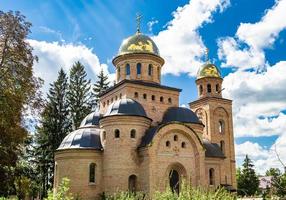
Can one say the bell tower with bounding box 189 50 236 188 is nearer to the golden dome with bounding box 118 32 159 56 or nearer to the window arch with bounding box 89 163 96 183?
the golden dome with bounding box 118 32 159 56

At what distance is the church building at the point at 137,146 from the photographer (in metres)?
21.9

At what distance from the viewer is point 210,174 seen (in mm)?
26688

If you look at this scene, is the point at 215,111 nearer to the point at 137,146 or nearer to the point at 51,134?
the point at 137,146

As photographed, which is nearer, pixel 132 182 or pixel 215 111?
pixel 132 182

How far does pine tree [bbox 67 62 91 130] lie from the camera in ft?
126

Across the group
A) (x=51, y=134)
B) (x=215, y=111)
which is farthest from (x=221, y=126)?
(x=51, y=134)

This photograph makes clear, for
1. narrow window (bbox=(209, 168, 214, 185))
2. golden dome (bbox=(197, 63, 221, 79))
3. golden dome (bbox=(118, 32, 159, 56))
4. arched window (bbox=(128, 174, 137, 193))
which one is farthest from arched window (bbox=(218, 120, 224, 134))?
arched window (bbox=(128, 174, 137, 193))

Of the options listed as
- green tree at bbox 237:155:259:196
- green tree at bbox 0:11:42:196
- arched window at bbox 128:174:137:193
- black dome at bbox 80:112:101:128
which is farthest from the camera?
green tree at bbox 237:155:259:196

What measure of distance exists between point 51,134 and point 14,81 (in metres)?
23.4

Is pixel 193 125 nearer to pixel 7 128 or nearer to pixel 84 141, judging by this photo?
pixel 84 141

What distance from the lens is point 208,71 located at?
34.3 meters

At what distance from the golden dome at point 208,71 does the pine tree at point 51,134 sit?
1467 cm

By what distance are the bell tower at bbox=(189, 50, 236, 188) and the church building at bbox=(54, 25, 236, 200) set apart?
506cm

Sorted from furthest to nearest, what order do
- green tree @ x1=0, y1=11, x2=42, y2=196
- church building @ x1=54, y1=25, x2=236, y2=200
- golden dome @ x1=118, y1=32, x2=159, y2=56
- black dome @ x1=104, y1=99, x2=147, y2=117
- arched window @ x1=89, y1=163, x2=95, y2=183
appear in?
golden dome @ x1=118, y1=32, x2=159, y2=56 < black dome @ x1=104, y1=99, x2=147, y2=117 < arched window @ x1=89, y1=163, x2=95, y2=183 < church building @ x1=54, y1=25, x2=236, y2=200 < green tree @ x1=0, y1=11, x2=42, y2=196
